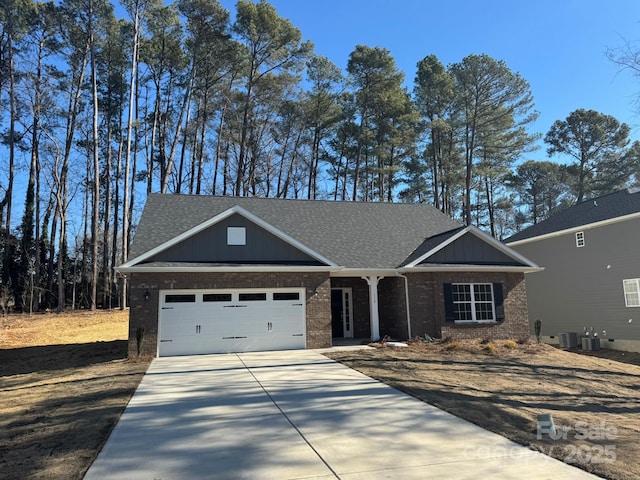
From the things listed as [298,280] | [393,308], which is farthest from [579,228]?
[298,280]

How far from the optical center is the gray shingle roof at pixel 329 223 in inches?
635

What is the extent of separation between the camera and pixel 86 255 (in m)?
31.7

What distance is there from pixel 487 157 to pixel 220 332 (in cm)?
2701

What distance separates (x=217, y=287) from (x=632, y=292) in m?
16.0

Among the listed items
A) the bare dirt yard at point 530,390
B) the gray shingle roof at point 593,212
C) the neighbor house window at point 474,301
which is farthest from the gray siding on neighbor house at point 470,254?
the gray shingle roof at point 593,212

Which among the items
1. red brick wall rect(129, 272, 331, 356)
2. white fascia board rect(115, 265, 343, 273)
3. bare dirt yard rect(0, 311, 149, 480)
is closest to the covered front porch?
red brick wall rect(129, 272, 331, 356)

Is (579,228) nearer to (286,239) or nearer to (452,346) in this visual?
A: (452,346)

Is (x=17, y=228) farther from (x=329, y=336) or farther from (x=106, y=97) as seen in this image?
(x=329, y=336)

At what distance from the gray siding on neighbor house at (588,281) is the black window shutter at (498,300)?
19.9 ft

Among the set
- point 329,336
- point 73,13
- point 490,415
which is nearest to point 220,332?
point 329,336

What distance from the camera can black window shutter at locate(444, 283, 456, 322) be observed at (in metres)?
15.6

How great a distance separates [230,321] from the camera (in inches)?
553

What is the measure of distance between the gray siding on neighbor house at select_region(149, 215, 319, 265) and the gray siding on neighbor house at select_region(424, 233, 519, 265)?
4588 mm

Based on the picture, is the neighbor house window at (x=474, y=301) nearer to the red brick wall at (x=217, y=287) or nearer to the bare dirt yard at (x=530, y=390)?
the bare dirt yard at (x=530, y=390)
